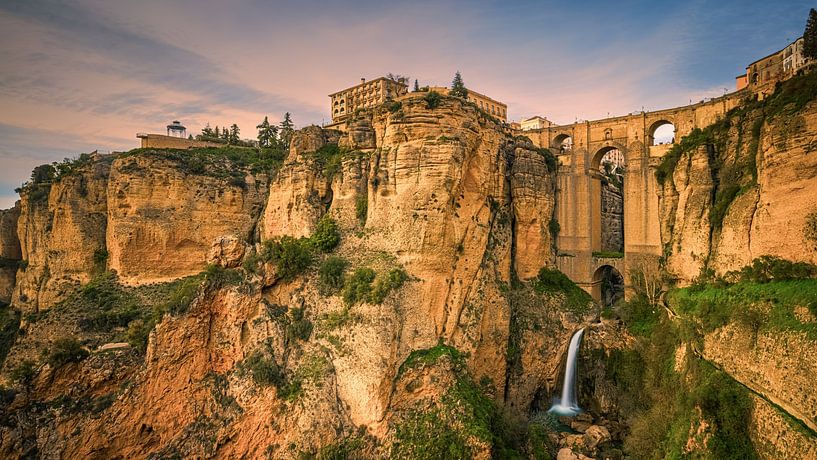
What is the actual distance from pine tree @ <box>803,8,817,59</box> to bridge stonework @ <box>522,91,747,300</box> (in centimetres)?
340

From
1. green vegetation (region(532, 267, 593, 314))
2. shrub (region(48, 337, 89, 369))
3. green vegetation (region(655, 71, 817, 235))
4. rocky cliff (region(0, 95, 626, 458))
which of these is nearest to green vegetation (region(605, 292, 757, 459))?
green vegetation (region(532, 267, 593, 314))

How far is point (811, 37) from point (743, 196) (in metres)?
9.47

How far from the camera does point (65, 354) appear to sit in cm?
2009

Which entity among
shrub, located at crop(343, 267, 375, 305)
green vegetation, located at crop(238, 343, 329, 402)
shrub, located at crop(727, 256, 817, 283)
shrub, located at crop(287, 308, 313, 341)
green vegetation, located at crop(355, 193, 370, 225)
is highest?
green vegetation, located at crop(355, 193, 370, 225)

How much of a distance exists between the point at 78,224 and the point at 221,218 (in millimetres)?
9716

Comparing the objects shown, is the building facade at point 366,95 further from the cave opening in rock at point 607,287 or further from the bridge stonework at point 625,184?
the cave opening in rock at point 607,287

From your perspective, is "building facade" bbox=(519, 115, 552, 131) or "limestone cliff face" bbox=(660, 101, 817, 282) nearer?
"limestone cliff face" bbox=(660, 101, 817, 282)

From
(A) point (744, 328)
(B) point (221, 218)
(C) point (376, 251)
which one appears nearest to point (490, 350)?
(C) point (376, 251)

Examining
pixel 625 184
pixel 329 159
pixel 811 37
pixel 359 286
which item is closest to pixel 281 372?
pixel 359 286

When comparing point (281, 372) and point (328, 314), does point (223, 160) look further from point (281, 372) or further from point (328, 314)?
point (281, 372)

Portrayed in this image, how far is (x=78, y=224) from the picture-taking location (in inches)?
1242

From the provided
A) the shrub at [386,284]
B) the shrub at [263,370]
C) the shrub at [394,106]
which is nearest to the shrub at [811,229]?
the shrub at [386,284]

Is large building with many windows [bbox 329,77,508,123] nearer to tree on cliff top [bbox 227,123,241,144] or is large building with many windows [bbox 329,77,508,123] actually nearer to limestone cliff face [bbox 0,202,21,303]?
tree on cliff top [bbox 227,123,241,144]

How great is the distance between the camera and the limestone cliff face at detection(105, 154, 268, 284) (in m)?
29.0
